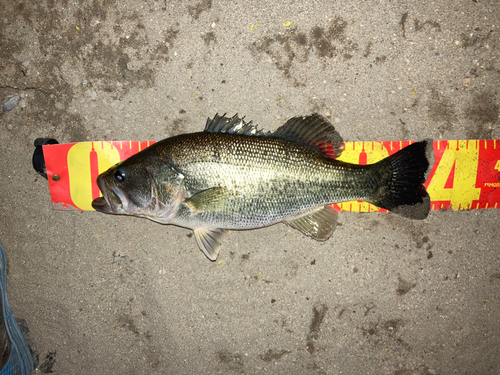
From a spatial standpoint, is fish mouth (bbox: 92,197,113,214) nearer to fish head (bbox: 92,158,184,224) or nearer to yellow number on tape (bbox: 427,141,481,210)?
fish head (bbox: 92,158,184,224)

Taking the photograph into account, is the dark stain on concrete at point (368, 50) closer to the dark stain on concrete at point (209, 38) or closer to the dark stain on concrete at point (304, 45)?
the dark stain on concrete at point (304, 45)

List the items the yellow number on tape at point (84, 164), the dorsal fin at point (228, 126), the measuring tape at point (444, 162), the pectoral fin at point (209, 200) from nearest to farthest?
the pectoral fin at point (209, 200)
the dorsal fin at point (228, 126)
the measuring tape at point (444, 162)
the yellow number on tape at point (84, 164)

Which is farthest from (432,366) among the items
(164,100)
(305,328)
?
(164,100)

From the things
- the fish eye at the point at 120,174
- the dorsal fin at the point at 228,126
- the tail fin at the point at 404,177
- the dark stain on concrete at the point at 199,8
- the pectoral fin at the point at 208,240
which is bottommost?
the pectoral fin at the point at 208,240

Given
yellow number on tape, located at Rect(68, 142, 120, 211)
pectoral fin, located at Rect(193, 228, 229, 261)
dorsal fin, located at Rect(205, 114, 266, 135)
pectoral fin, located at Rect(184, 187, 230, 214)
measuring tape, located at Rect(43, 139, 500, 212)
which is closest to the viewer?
pectoral fin, located at Rect(184, 187, 230, 214)

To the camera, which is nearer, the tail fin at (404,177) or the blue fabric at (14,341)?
the tail fin at (404,177)

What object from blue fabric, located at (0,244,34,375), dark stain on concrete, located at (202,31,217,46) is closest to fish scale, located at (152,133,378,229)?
dark stain on concrete, located at (202,31,217,46)

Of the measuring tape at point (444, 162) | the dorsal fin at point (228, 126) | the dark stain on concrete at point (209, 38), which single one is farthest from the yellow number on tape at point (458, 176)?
the dark stain on concrete at point (209, 38)

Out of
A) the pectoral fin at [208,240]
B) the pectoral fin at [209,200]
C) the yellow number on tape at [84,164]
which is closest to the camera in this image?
the pectoral fin at [209,200]

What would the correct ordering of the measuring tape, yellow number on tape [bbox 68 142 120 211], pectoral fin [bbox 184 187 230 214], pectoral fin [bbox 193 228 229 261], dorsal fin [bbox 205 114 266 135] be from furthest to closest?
yellow number on tape [bbox 68 142 120 211], the measuring tape, pectoral fin [bbox 193 228 229 261], dorsal fin [bbox 205 114 266 135], pectoral fin [bbox 184 187 230 214]
